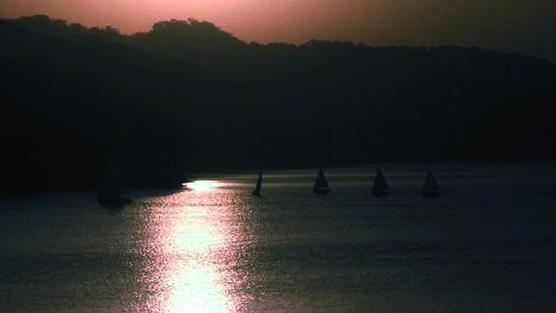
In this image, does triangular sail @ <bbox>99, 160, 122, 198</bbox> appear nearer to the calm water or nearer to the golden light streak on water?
the calm water

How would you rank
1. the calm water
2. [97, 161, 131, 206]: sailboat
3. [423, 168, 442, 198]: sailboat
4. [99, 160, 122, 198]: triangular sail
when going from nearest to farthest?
1. the calm water
2. [97, 161, 131, 206]: sailboat
3. [99, 160, 122, 198]: triangular sail
4. [423, 168, 442, 198]: sailboat

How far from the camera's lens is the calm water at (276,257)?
1631 inches

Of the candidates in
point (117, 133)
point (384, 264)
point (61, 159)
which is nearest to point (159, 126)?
point (117, 133)

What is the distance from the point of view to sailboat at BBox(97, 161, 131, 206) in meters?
99.9

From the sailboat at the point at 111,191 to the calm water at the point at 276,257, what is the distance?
2.22m

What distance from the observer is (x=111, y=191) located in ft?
329

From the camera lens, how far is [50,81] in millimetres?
159750

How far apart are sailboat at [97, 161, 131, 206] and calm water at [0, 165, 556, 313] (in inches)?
87.3

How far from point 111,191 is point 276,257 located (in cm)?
4535

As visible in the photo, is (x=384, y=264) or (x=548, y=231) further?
(x=548, y=231)

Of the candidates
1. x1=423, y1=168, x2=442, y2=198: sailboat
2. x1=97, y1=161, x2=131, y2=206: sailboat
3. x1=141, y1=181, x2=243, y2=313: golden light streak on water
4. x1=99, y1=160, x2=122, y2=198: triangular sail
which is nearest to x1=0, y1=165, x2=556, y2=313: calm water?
x1=141, y1=181, x2=243, y2=313: golden light streak on water

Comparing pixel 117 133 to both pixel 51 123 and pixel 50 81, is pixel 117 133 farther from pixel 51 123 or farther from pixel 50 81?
pixel 50 81

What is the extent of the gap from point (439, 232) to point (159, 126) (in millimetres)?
84358

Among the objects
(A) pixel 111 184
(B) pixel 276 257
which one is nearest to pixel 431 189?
(A) pixel 111 184
